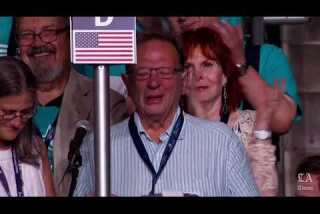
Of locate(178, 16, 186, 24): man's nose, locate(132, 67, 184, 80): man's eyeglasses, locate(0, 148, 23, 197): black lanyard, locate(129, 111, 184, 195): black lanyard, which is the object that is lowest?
locate(0, 148, 23, 197): black lanyard

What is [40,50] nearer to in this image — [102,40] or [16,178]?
[102,40]

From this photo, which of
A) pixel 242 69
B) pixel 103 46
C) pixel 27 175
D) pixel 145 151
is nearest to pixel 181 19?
pixel 242 69

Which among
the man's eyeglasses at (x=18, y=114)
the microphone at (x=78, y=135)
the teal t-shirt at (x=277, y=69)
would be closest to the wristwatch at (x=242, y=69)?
the teal t-shirt at (x=277, y=69)

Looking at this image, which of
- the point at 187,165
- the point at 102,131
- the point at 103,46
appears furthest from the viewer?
the point at 187,165

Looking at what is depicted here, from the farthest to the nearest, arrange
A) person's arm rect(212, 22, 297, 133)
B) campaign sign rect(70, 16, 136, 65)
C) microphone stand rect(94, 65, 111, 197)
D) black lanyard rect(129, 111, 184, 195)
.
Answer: person's arm rect(212, 22, 297, 133) < black lanyard rect(129, 111, 184, 195) < campaign sign rect(70, 16, 136, 65) < microphone stand rect(94, 65, 111, 197)

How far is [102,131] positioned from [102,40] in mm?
727

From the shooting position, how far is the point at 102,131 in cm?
801

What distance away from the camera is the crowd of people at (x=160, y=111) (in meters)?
8.59

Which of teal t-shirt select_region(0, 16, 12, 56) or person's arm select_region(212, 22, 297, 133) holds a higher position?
teal t-shirt select_region(0, 16, 12, 56)

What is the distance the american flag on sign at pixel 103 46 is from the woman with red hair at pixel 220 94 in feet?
2.32

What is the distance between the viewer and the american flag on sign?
8086 mm

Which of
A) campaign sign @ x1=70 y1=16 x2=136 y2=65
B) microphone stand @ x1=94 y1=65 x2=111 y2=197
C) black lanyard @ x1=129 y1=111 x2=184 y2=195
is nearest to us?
microphone stand @ x1=94 y1=65 x2=111 y2=197

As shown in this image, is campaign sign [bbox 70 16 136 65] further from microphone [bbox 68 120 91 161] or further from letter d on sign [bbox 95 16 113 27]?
microphone [bbox 68 120 91 161]

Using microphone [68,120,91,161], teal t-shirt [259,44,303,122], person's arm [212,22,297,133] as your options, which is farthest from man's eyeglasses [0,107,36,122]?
teal t-shirt [259,44,303,122]
